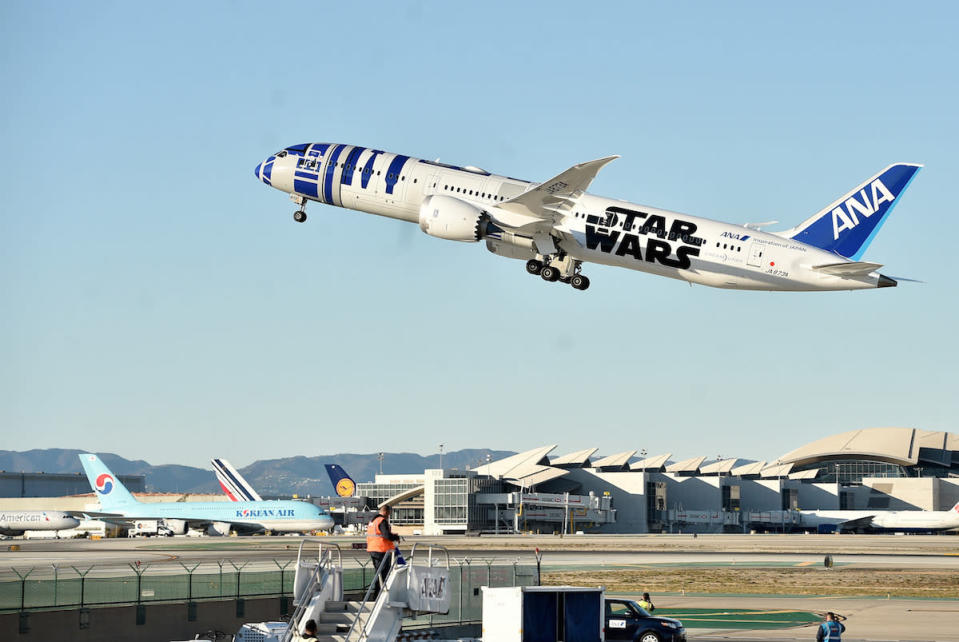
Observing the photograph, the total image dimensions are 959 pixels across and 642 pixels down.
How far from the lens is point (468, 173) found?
60.9 meters

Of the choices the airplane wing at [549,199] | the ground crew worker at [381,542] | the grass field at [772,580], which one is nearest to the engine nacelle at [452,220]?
the airplane wing at [549,199]

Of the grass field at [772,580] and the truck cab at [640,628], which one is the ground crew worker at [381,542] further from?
the grass field at [772,580]

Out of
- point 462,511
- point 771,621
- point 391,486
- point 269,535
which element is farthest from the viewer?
point 391,486

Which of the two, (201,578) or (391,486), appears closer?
(201,578)

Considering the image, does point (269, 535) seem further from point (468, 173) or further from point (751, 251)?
point (751, 251)

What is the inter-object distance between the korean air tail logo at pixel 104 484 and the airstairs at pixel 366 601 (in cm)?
10208

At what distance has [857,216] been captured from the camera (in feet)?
184

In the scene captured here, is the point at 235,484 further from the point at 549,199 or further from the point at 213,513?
the point at 549,199

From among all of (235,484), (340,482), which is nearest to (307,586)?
(235,484)

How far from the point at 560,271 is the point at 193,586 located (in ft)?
94.2

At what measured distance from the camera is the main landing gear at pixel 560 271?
59625mm

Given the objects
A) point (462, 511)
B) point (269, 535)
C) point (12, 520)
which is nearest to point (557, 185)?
point (269, 535)

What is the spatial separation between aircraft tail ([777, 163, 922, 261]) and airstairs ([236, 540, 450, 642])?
35437 mm

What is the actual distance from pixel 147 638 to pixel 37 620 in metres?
3.72
